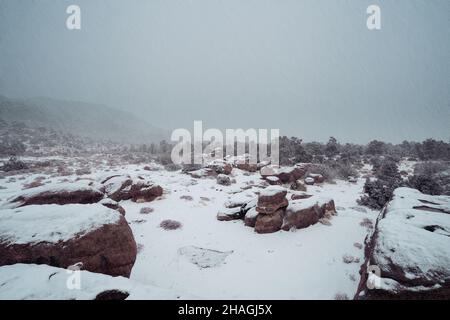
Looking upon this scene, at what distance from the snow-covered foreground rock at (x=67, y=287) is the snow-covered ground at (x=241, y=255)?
342 millimetres

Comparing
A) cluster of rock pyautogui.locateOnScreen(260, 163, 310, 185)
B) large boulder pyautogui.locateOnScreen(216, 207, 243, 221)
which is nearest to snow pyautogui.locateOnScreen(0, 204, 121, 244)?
large boulder pyautogui.locateOnScreen(216, 207, 243, 221)

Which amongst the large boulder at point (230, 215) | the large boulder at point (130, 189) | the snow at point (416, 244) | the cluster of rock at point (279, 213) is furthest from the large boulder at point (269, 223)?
the large boulder at point (130, 189)

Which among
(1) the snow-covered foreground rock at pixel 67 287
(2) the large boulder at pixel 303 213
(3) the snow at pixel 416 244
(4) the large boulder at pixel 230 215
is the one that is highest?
(3) the snow at pixel 416 244

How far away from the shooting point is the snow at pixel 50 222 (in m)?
3.84

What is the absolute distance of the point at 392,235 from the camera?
393 centimetres

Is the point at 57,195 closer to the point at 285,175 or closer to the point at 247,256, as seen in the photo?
the point at 247,256

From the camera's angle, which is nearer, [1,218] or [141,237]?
[1,218]

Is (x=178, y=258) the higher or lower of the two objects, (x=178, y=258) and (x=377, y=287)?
the lower

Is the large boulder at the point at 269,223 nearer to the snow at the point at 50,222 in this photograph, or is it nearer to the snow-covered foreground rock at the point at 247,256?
the snow-covered foreground rock at the point at 247,256
